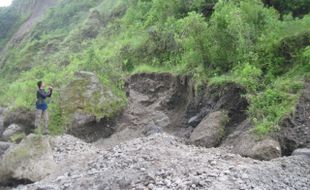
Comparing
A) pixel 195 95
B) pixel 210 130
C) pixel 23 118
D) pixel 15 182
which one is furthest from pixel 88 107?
pixel 210 130

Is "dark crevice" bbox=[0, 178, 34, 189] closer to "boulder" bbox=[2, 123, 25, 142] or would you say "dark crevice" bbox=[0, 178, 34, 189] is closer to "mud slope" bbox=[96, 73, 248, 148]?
"mud slope" bbox=[96, 73, 248, 148]

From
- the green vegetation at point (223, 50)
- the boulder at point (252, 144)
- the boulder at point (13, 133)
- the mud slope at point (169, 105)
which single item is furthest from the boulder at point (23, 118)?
the boulder at point (252, 144)

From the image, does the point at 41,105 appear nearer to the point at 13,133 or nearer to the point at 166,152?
the point at 13,133

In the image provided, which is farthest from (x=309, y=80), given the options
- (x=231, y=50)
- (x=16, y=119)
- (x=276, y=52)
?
(x=16, y=119)

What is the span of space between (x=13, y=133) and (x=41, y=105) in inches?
93.5

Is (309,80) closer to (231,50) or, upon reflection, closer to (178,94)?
(231,50)

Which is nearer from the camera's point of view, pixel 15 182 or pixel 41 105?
pixel 15 182

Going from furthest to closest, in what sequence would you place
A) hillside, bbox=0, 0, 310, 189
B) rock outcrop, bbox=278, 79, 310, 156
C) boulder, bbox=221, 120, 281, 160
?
hillside, bbox=0, 0, 310, 189, rock outcrop, bbox=278, 79, 310, 156, boulder, bbox=221, 120, 281, 160

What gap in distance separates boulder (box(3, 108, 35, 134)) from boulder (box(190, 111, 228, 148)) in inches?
284

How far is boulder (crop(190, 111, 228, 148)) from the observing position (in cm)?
1449

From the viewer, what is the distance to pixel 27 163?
48.5 ft

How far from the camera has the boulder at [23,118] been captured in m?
19.6

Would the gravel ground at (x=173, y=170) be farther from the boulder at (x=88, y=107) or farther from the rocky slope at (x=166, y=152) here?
the boulder at (x=88, y=107)

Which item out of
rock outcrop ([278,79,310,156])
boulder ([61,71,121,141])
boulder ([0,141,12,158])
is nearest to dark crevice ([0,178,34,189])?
boulder ([0,141,12,158])
